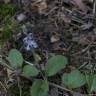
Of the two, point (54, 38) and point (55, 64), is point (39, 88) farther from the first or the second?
point (54, 38)

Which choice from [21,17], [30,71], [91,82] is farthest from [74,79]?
[21,17]

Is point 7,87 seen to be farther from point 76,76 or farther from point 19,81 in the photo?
point 76,76

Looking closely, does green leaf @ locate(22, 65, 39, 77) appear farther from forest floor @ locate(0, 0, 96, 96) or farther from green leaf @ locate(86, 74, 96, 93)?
green leaf @ locate(86, 74, 96, 93)

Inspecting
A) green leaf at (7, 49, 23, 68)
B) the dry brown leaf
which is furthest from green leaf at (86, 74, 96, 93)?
the dry brown leaf

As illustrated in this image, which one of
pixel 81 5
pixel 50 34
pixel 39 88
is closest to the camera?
pixel 39 88

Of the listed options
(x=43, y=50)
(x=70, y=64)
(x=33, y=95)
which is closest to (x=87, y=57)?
(x=70, y=64)
